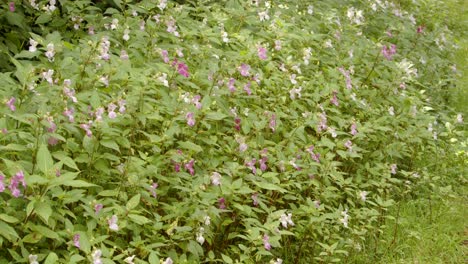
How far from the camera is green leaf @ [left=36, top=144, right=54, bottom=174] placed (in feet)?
8.65

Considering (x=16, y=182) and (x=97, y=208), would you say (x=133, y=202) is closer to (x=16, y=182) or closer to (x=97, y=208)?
(x=97, y=208)

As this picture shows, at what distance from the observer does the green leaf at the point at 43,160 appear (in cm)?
264

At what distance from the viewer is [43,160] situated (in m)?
2.66

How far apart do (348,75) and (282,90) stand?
0.98 m

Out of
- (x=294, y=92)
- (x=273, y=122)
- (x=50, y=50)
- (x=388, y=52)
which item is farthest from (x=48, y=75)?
(x=388, y=52)

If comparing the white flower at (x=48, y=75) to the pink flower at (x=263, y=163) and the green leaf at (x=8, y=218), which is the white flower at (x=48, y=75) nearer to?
the green leaf at (x=8, y=218)

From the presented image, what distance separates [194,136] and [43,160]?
1255 millimetres

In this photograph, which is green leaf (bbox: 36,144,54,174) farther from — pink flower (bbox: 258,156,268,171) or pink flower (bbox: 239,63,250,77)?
pink flower (bbox: 239,63,250,77)

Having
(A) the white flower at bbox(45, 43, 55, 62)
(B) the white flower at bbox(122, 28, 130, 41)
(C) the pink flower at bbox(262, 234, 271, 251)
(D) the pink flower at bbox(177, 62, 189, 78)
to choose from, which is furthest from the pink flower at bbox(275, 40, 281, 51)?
(C) the pink flower at bbox(262, 234, 271, 251)

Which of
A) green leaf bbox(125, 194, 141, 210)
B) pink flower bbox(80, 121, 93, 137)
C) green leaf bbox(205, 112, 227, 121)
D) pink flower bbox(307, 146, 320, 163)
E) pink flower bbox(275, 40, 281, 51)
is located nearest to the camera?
green leaf bbox(125, 194, 141, 210)

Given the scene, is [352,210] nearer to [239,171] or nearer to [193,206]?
[239,171]

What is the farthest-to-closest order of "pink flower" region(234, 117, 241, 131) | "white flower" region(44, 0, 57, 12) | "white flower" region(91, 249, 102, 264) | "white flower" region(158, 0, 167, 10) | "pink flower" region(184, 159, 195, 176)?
"white flower" region(158, 0, 167, 10)
"white flower" region(44, 0, 57, 12)
"pink flower" region(234, 117, 241, 131)
"pink flower" region(184, 159, 195, 176)
"white flower" region(91, 249, 102, 264)

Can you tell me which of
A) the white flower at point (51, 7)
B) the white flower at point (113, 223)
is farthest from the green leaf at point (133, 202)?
the white flower at point (51, 7)

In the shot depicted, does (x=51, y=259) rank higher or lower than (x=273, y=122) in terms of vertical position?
higher
